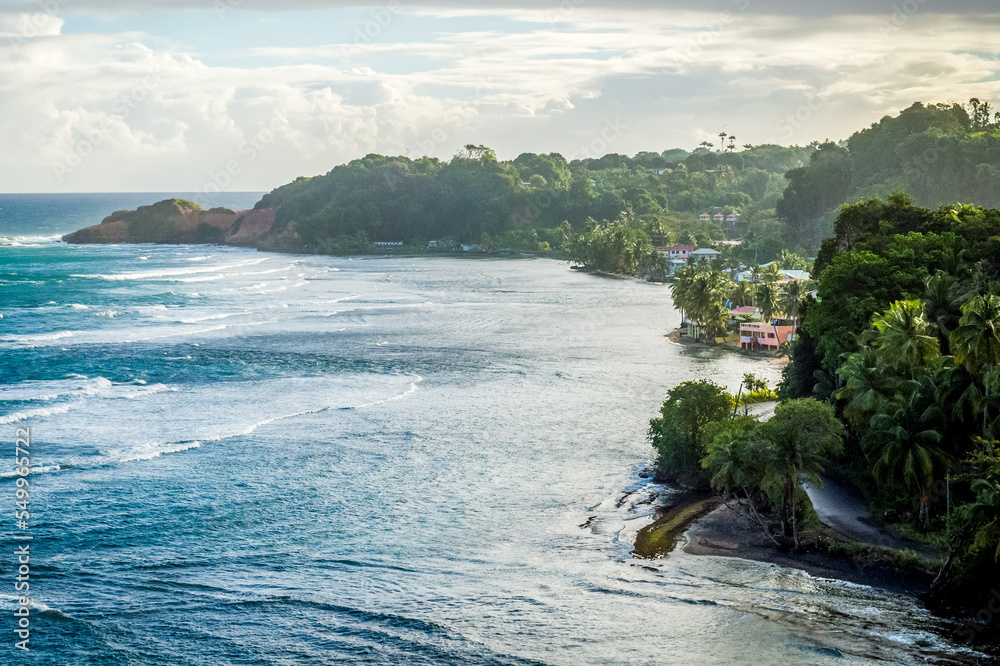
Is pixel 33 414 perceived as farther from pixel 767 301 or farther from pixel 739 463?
pixel 767 301

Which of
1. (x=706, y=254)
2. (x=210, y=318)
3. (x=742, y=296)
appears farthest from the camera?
(x=706, y=254)

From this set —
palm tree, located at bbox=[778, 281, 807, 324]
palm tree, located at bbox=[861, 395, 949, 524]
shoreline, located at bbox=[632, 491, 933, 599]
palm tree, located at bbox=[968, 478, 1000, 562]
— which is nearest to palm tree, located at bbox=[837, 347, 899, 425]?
palm tree, located at bbox=[861, 395, 949, 524]

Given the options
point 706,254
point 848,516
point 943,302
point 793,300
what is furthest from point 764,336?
point 706,254

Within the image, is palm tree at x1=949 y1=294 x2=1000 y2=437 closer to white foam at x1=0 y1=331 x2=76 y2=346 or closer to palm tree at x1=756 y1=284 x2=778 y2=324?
palm tree at x1=756 y1=284 x2=778 y2=324

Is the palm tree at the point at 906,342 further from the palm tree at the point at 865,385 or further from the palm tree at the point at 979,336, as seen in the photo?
the palm tree at the point at 979,336

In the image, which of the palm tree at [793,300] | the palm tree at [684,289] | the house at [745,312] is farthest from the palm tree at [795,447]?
the house at [745,312]


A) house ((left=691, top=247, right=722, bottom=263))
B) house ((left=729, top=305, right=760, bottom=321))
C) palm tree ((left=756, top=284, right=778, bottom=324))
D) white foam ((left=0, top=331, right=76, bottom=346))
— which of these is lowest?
white foam ((left=0, top=331, right=76, bottom=346))
